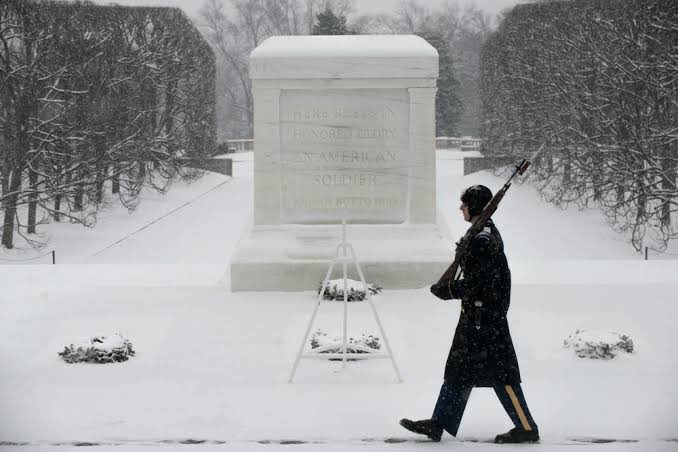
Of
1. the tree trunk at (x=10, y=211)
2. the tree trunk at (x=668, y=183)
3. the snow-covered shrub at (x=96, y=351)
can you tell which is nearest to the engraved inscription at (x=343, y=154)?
the snow-covered shrub at (x=96, y=351)

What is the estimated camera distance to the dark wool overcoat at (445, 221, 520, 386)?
17.3ft

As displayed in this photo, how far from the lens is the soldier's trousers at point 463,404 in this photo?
5305 millimetres

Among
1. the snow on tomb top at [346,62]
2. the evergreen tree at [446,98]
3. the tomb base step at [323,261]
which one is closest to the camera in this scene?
the tomb base step at [323,261]

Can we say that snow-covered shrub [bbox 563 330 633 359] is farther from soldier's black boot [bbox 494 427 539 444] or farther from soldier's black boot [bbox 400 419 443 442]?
soldier's black boot [bbox 400 419 443 442]

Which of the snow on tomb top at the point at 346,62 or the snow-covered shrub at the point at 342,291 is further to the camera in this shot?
the snow on tomb top at the point at 346,62

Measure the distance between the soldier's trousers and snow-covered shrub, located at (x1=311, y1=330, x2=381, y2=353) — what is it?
72.3 inches

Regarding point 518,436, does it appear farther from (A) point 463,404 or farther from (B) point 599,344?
(B) point 599,344

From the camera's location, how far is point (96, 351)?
741cm

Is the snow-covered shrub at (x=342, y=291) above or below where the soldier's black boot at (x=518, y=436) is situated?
above

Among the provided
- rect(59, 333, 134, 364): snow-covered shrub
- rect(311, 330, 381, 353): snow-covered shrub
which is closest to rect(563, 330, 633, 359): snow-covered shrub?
rect(311, 330, 381, 353): snow-covered shrub

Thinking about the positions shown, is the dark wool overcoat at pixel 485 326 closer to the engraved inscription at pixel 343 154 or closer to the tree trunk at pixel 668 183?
the engraved inscription at pixel 343 154

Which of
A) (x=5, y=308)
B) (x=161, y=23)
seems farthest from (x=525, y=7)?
(x=5, y=308)

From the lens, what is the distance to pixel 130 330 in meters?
8.44

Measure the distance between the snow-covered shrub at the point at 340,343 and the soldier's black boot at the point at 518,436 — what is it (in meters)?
1.92
